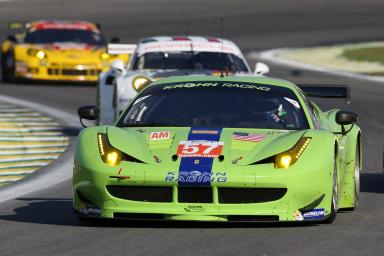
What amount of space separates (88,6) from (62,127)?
1168 inches

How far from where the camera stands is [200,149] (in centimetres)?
906

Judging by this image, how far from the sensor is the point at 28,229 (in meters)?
9.02

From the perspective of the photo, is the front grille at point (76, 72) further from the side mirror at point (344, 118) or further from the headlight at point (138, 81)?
the side mirror at point (344, 118)

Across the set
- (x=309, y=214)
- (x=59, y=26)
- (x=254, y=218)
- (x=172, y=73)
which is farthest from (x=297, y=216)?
(x=59, y=26)

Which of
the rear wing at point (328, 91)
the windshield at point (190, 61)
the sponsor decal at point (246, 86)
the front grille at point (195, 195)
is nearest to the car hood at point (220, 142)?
the front grille at point (195, 195)

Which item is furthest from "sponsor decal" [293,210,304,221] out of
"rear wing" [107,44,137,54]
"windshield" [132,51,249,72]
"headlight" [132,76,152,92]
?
"rear wing" [107,44,137,54]

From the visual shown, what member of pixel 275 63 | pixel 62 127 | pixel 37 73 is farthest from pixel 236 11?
pixel 62 127

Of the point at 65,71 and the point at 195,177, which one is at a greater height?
the point at 195,177

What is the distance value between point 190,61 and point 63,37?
352 inches

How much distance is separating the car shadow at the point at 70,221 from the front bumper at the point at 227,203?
198 millimetres

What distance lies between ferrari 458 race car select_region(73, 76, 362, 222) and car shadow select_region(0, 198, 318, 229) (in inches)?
7.8

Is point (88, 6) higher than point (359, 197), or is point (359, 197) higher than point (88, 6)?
point (359, 197)

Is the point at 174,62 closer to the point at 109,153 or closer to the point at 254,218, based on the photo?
the point at 109,153

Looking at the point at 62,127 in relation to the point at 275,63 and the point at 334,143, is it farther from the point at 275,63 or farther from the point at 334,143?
the point at 275,63
